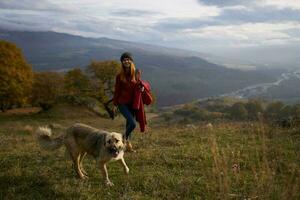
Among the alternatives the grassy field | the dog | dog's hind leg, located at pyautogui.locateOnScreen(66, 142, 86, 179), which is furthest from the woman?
dog's hind leg, located at pyautogui.locateOnScreen(66, 142, 86, 179)

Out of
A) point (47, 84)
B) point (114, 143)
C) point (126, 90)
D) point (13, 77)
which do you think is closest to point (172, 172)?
point (114, 143)

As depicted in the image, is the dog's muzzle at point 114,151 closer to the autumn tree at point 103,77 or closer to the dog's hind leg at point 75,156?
the dog's hind leg at point 75,156

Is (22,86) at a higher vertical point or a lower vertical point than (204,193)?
lower

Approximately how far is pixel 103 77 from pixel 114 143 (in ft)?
209

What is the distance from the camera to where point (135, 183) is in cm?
1009

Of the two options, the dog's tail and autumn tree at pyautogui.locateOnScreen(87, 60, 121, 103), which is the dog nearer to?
the dog's tail

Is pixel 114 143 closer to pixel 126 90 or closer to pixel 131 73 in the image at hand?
pixel 126 90

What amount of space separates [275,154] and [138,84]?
4.47 meters

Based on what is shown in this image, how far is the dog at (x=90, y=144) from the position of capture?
9814 millimetres

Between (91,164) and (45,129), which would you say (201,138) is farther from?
(45,129)

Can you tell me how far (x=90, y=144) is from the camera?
10.4m

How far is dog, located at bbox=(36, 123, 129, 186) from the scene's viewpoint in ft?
32.2

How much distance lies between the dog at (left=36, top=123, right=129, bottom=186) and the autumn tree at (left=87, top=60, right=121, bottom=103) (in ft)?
200

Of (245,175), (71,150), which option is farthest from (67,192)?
(245,175)
